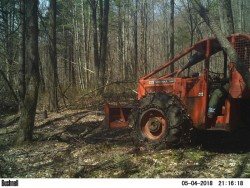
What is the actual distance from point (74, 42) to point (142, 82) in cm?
3112

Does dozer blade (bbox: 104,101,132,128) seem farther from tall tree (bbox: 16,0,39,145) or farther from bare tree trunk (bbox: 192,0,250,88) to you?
bare tree trunk (bbox: 192,0,250,88)

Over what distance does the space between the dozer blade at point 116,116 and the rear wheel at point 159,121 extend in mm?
725

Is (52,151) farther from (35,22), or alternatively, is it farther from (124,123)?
(35,22)

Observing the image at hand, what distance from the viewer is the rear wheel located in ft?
24.0

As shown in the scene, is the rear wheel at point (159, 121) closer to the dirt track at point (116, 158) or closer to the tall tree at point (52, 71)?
the dirt track at point (116, 158)

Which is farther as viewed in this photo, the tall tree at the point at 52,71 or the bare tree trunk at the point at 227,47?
the tall tree at the point at 52,71

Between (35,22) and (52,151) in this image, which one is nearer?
(52,151)

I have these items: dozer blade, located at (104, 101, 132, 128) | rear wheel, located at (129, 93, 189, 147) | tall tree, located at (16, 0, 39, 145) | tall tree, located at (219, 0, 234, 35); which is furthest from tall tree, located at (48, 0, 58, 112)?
rear wheel, located at (129, 93, 189, 147)

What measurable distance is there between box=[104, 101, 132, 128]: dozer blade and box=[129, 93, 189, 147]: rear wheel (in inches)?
28.5

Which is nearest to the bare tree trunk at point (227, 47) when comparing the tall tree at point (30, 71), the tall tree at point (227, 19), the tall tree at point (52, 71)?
the tall tree at point (30, 71)

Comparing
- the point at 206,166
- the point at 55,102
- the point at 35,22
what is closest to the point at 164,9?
the point at 55,102

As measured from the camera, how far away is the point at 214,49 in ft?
25.9

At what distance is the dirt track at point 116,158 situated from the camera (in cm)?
619

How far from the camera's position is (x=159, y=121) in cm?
770
